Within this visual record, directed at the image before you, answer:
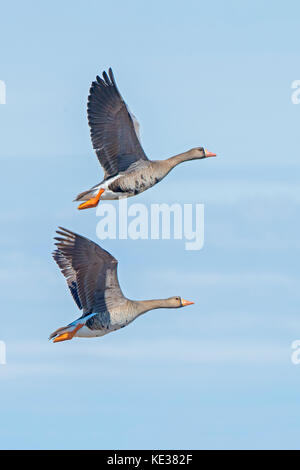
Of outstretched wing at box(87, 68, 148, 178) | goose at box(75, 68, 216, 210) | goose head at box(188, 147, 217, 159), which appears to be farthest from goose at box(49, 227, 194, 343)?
goose head at box(188, 147, 217, 159)

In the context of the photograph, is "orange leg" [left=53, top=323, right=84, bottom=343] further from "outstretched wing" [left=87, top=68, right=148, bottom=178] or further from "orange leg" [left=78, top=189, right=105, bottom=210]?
"outstretched wing" [left=87, top=68, right=148, bottom=178]

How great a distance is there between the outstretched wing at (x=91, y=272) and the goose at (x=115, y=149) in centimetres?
113

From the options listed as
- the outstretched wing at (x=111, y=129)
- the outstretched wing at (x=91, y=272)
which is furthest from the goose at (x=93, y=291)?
the outstretched wing at (x=111, y=129)

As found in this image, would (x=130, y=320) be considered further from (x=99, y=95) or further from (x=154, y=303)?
(x=99, y=95)

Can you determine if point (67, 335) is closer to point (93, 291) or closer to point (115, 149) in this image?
point (93, 291)

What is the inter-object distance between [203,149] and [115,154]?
334 cm

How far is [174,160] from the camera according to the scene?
43594 millimetres

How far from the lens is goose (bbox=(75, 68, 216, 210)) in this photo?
42.1 meters

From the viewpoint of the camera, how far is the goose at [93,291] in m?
40.9

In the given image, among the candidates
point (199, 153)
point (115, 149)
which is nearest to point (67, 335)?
point (115, 149)

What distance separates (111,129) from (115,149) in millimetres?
442

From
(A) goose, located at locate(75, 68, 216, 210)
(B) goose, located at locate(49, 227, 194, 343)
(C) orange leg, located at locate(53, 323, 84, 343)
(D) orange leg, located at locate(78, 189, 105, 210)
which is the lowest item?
(C) orange leg, located at locate(53, 323, 84, 343)

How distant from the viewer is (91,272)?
135ft

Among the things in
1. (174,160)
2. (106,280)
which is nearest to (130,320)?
(106,280)
